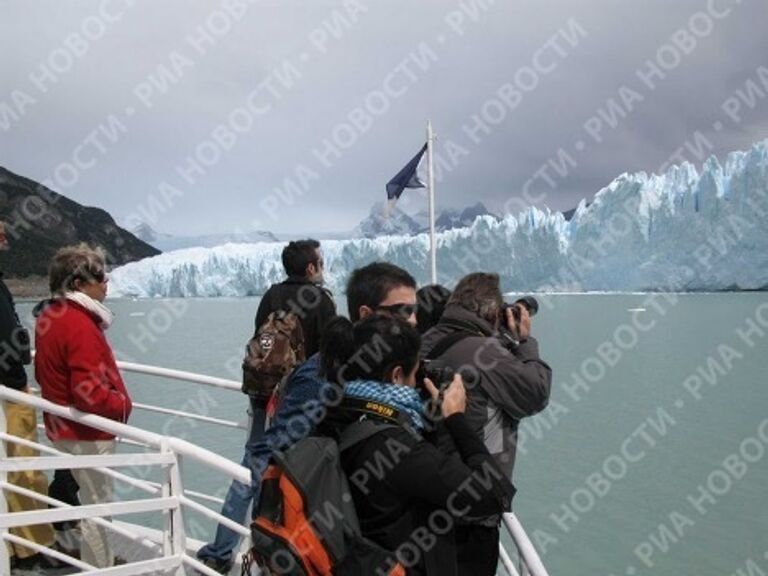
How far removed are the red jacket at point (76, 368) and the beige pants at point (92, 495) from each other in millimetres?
31

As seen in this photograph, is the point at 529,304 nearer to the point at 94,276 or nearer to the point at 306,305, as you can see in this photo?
the point at 306,305

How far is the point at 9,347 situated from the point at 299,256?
3.17 feet

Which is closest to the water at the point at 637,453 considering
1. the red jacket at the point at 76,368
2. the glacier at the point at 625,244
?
the red jacket at the point at 76,368

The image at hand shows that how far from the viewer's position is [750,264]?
37906mm

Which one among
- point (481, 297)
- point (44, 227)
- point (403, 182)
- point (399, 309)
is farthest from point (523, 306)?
point (44, 227)

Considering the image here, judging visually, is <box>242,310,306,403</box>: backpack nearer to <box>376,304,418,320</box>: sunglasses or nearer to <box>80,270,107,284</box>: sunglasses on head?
<box>376,304,418,320</box>: sunglasses

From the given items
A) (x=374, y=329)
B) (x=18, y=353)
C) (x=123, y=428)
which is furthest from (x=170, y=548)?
(x=374, y=329)

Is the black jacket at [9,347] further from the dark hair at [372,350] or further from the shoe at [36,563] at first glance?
the dark hair at [372,350]

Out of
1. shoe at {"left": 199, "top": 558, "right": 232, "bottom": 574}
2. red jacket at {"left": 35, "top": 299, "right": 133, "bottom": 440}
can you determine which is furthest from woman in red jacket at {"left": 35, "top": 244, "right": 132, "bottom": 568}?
shoe at {"left": 199, "top": 558, "right": 232, "bottom": 574}

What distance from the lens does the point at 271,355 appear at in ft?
6.21

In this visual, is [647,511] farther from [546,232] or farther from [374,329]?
[546,232]

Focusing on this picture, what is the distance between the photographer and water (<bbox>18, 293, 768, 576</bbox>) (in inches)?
214

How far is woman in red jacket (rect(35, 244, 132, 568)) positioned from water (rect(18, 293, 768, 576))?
3.37 m

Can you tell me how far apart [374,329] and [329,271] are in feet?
141
